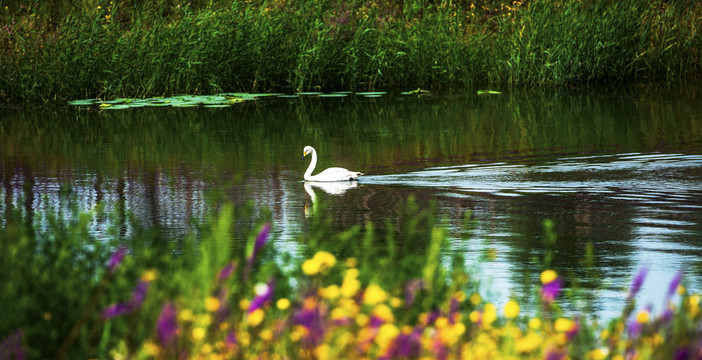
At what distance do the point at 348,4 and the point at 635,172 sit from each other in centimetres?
1500

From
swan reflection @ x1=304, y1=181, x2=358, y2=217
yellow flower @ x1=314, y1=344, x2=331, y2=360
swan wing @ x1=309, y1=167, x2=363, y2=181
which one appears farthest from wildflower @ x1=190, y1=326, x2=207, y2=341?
swan wing @ x1=309, y1=167, x2=363, y2=181

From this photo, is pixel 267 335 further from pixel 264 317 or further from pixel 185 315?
pixel 264 317

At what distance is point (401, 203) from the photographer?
11711 millimetres

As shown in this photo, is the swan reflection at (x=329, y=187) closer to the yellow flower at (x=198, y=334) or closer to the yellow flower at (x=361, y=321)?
the yellow flower at (x=361, y=321)

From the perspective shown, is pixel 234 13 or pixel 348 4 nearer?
pixel 234 13

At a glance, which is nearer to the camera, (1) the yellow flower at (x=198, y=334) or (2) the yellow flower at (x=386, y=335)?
(2) the yellow flower at (x=386, y=335)

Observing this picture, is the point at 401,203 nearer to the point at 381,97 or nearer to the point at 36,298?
the point at 36,298

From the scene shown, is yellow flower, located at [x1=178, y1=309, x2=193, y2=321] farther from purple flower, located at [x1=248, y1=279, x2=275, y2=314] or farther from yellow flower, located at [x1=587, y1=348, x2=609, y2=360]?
yellow flower, located at [x1=587, y1=348, x2=609, y2=360]

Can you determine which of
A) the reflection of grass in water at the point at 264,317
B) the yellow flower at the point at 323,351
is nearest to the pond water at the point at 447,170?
the reflection of grass in water at the point at 264,317

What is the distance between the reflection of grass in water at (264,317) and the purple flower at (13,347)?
0.05 feet

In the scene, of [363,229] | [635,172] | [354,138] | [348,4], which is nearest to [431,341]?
[363,229]

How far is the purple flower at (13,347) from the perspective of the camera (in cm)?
426

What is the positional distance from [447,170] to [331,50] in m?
12.6

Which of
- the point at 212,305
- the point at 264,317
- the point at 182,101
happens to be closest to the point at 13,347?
the point at 212,305
